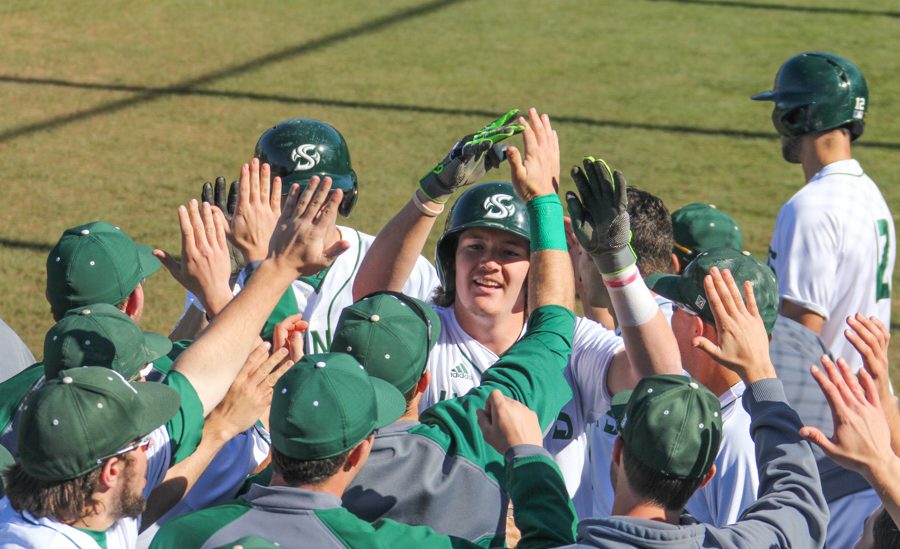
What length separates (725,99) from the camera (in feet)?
35.3

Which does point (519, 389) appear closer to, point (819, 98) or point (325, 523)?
point (325, 523)

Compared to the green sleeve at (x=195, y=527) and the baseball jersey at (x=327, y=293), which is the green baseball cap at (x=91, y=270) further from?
the green sleeve at (x=195, y=527)

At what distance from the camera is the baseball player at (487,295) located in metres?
3.61

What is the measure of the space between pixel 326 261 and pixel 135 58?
28.4 feet

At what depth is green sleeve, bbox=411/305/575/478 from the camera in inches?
117

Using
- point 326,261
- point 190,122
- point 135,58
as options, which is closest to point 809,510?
point 326,261

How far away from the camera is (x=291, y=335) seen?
3.60 metres

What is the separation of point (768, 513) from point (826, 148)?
2.71 m

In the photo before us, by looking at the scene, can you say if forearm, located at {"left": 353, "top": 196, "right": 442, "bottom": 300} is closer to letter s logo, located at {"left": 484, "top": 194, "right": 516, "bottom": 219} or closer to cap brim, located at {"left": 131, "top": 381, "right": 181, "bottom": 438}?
letter s logo, located at {"left": 484, "top": 194, "right": 516, "bottom": 219}

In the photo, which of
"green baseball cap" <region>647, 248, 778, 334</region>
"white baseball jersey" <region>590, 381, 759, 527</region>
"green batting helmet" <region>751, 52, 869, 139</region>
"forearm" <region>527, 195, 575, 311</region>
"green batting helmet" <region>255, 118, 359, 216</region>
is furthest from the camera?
"green batting helmet" <region>751, 52, 869, 139</region>

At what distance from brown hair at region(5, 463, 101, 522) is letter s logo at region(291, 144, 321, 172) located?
1.98m

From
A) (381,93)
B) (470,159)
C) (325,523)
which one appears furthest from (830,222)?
(381,93)

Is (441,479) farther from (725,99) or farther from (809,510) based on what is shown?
(725,99)

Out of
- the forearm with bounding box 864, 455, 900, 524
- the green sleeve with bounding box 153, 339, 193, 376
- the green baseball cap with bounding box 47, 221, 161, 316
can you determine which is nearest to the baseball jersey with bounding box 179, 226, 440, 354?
the green sleeve with bounding box 153, 339, 193, 376
